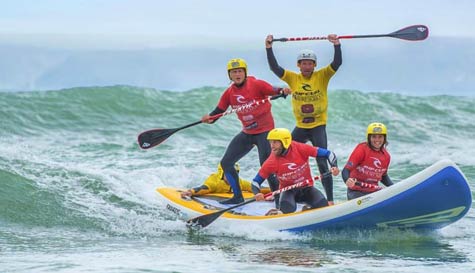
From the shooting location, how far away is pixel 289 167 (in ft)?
41.6

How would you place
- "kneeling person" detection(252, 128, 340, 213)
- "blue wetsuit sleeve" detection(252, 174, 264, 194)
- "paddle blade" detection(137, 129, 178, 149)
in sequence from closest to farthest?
1. "kneeling person" detection(252, 128, 340, 213)
2. "blue wetsuit sleeve" detection(252, 174, 264, 194)
3. "paddle blade" detection(137, 129, 178, 149)

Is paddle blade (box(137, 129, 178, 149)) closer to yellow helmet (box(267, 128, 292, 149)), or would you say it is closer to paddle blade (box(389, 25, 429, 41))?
yellow helmet (box(267, 128, 292, 149))

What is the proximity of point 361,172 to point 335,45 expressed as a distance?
5.22ft

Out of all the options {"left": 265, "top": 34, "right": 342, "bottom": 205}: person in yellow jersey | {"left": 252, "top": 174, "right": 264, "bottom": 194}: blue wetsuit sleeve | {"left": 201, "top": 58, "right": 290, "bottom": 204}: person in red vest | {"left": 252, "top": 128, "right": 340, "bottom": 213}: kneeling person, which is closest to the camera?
{"left": 252, "top": 128, "right": 340, "bottom": 213}: kneeling person

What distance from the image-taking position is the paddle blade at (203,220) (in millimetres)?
13336

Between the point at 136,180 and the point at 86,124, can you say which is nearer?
the point at 136,180

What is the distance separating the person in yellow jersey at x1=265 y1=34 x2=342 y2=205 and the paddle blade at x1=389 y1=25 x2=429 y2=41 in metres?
1.26

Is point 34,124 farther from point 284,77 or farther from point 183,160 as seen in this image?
point 284,77

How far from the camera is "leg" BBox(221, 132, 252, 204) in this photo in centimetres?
1388

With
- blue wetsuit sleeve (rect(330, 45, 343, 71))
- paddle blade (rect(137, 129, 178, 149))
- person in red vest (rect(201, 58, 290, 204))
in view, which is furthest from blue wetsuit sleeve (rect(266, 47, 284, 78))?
paddle blade (rect(137, 129, 178, 149))

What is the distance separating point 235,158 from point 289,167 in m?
1.43

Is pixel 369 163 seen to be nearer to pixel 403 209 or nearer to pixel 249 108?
pixel 403 209

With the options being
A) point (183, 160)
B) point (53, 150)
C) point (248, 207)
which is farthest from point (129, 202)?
point (53, 150)

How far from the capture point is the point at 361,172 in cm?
1279
